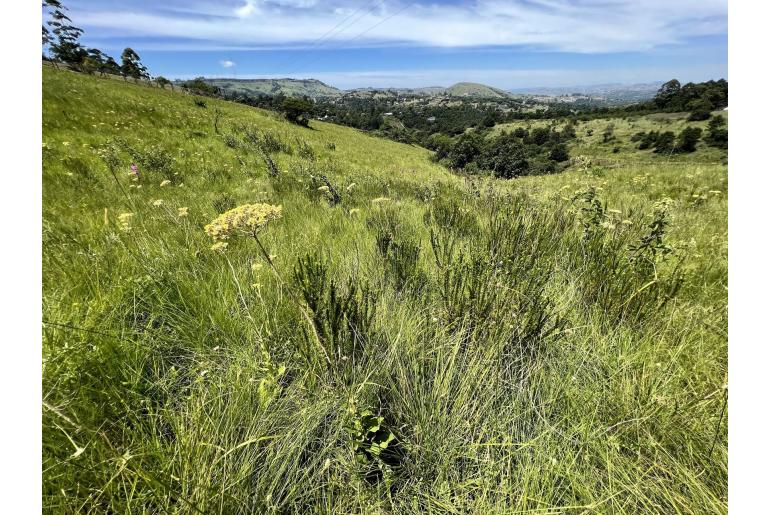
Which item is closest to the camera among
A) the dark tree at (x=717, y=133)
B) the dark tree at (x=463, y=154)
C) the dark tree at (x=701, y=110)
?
the dark tree at (x=463, y=154)

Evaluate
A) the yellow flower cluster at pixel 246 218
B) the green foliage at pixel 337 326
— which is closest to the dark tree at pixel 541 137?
the green foliage at pixel 337 326

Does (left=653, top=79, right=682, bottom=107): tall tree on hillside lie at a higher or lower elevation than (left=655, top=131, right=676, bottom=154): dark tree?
higher

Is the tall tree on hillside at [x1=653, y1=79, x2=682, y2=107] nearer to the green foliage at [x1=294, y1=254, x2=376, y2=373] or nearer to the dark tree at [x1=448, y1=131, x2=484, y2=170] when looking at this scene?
the dark tree at [x1=448, y1=131, x2=484, y2=170]

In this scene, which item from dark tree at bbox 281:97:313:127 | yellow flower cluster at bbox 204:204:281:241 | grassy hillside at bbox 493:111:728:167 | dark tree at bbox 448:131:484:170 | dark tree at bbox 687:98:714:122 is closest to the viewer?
yellow flower cluster at bbox 204:204:281:241

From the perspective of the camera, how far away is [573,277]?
2.45 metres

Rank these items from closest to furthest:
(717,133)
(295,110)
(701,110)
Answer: (295,110) < (717,133) < (701,110)

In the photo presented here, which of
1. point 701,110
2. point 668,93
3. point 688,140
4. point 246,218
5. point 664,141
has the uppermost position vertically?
point 668,93

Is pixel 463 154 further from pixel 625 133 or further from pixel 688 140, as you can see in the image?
pixel 625 133

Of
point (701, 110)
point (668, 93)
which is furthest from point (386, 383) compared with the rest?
point (668, 93)

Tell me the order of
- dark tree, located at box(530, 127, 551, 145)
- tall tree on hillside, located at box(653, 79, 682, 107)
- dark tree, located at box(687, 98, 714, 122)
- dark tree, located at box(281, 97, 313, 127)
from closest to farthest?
dark tree, located at box(281, 97, 313, 127)
dark tree, located at box(687, 98, 714, 122)
dark tree, located at box(530, 127, 551, 145)
tall tree on hillside, located at box(653, 79, 682, 107)

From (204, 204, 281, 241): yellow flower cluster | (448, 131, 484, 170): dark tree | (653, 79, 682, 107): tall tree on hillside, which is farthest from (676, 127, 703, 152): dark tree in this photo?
(204, 204, 281, 241): yellow flower cluster

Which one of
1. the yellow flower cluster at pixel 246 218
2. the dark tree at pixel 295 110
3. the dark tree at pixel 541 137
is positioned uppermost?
the dark tree at pixel 541 137

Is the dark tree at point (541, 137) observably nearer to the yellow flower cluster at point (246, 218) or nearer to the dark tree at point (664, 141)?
the dark tree at point (664, 141)
